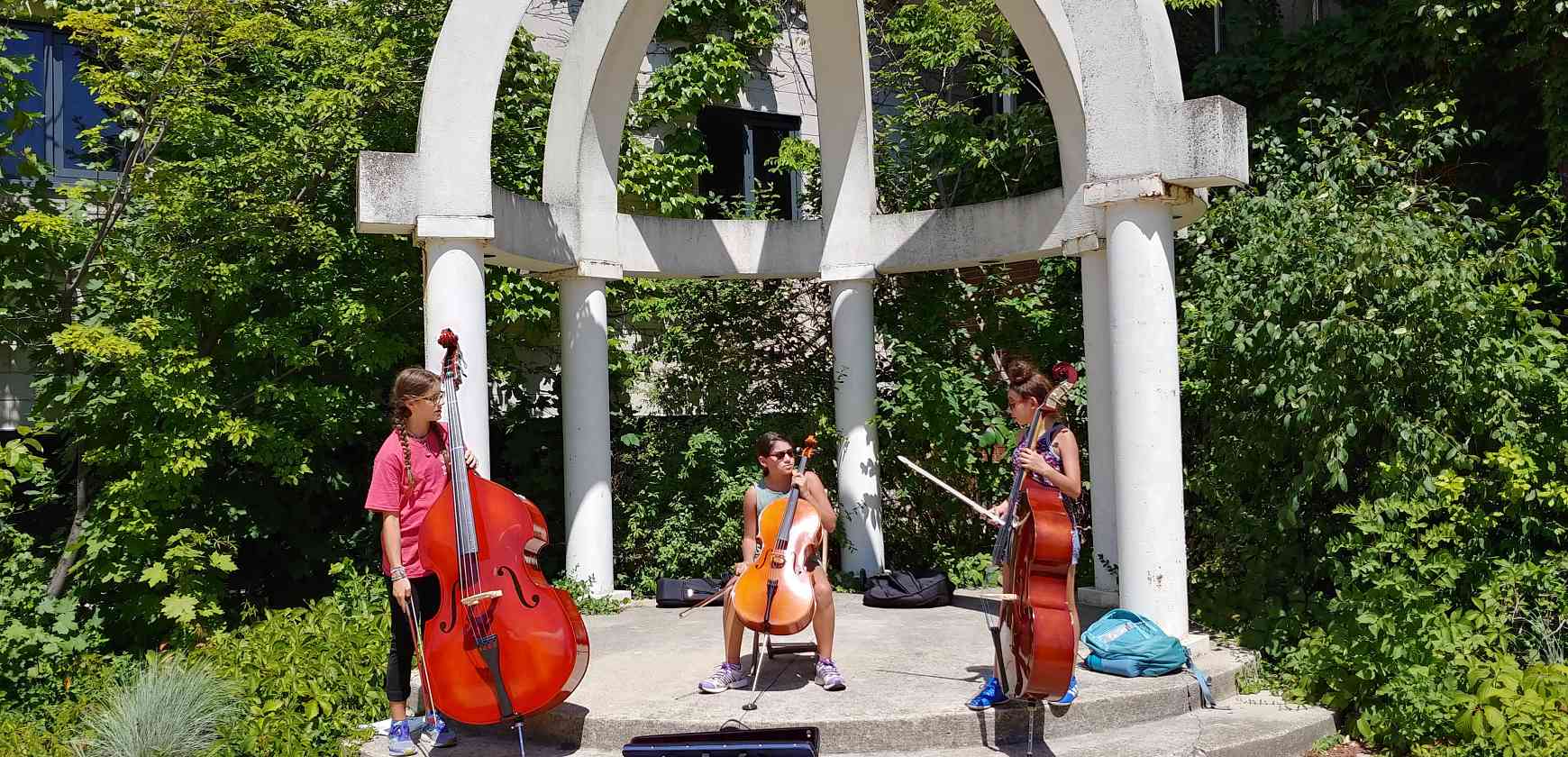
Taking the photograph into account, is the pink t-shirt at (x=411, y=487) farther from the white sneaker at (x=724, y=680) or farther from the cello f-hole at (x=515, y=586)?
the white sneaker at (x=724, y=680)

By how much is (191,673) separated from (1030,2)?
6257 mm

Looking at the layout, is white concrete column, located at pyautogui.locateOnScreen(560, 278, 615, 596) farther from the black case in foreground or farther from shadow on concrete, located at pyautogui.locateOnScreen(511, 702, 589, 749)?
the black case in foreground

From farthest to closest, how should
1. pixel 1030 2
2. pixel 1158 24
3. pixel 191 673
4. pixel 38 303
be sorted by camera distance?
pixel 38 303 < pixel 1030 2 < pixel 1158 24 < pixel 191 673

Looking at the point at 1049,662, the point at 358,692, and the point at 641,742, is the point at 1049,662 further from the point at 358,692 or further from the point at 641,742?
the point at 358,692

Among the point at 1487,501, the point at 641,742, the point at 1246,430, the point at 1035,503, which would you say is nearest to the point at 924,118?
the point at 1246,430

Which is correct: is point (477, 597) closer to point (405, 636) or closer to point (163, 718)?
point (405, 636)

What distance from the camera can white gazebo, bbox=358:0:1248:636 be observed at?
6527 millimetres

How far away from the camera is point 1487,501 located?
6484 millimetres

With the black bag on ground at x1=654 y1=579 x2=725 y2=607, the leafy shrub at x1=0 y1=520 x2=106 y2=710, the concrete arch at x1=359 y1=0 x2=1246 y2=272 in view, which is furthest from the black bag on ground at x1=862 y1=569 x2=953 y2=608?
the leafy shrub at x1=0 y1=520 x2=106 y2=710

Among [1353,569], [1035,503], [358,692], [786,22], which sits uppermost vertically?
[786,22]

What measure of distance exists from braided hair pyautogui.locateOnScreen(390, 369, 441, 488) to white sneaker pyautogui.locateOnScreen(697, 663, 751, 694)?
167 cm

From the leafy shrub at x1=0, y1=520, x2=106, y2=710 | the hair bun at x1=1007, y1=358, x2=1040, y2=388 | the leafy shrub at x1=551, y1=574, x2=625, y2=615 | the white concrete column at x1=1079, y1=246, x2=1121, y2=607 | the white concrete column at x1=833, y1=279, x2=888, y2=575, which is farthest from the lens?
the white concrete column at x1=833, y1=279, x2=888, y2=575

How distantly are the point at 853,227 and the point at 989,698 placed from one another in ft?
16.2

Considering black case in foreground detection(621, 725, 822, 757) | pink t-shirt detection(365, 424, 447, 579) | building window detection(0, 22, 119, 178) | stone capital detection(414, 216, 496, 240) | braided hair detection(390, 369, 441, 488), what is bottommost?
black case in foreground detection(621, 725, 822, 757)
